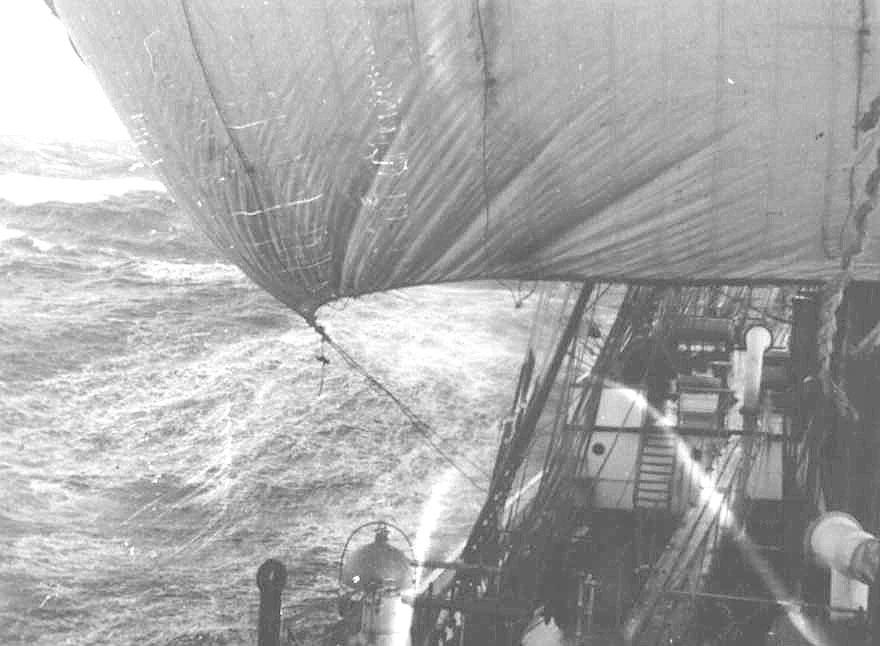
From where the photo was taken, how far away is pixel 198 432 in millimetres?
32281

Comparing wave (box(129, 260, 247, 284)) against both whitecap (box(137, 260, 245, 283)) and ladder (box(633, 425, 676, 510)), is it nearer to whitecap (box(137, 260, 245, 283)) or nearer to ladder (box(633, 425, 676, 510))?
whitecap (box(137, 260, 245, 283))

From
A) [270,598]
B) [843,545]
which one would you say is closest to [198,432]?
[270,598]

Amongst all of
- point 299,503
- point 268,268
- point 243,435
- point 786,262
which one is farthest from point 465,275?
point 243,435

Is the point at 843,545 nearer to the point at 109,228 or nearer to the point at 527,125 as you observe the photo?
the point at 527,125

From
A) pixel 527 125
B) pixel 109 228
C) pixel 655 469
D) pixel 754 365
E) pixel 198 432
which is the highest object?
pixel 109 228

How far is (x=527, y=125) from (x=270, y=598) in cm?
419

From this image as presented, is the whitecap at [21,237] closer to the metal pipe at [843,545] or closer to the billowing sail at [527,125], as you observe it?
the billowing sail at [527,125]

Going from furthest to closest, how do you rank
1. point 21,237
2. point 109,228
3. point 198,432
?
point 109,228 → point 21,237 → point 198,432

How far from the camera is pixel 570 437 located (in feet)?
48.9

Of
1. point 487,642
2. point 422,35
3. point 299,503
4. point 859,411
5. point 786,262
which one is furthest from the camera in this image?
point 299,503

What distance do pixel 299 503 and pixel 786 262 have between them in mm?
20113

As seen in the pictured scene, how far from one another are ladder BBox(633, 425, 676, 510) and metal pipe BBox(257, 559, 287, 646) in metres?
7.17

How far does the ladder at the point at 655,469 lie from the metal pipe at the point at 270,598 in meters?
7.17

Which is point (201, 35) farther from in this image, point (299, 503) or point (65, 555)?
point (299, 503)
